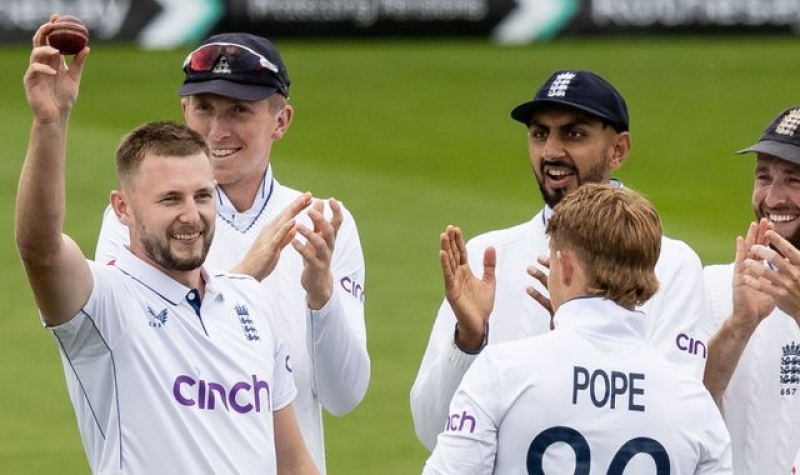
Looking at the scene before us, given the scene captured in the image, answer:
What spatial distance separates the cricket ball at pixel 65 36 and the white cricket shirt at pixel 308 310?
4.00 feet

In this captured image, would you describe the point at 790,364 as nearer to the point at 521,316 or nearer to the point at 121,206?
the point at 521,316

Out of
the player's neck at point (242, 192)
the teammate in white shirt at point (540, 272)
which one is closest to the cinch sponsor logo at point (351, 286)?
the teammate in white shirt at point (540, 272)

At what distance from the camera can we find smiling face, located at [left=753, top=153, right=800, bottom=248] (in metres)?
6.80

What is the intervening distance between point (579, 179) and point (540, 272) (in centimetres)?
66

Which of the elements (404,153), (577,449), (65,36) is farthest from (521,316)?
(404,153)

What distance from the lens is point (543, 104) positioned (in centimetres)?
676

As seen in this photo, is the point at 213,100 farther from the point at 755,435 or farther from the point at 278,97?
the point at 755,435

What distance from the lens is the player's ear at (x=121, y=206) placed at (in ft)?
18.5

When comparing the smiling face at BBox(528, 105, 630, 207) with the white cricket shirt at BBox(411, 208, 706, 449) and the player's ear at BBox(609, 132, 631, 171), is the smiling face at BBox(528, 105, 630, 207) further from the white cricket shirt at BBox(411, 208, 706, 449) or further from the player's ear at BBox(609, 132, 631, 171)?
the white cricket shirt at BBox(411, 208, 706, 449)

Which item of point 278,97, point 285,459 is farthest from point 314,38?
point 285,459

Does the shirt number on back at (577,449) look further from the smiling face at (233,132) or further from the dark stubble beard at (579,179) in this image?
the smiling face at (233,132)

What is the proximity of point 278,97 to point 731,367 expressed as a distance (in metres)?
2.07

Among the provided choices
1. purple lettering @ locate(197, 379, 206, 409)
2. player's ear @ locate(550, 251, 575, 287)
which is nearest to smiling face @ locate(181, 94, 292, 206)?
purple lettering @ locate(197, 379, 206, 409)

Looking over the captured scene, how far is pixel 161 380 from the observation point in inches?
214
